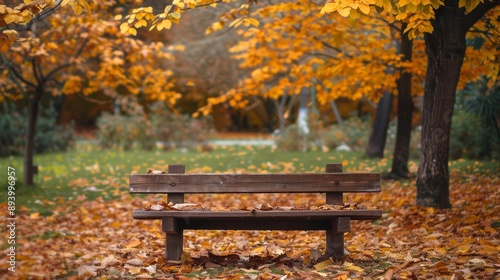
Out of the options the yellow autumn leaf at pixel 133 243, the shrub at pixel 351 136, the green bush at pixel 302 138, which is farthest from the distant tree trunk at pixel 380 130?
the yellow autumn leaf at pixel 133 243

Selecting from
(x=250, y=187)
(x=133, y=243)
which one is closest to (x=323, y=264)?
(x=250, y=187)

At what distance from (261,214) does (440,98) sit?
391 centimetres

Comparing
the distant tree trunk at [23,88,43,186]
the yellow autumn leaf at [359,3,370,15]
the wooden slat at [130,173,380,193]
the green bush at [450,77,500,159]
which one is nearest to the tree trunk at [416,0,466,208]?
the yellow autumn leaf at [359,3,370,15]

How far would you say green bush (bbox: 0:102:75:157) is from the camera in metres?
20.7

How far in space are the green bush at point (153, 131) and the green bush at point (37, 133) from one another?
1464 mm

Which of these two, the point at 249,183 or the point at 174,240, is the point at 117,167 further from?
the point at 249,183

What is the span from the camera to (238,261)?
610cm

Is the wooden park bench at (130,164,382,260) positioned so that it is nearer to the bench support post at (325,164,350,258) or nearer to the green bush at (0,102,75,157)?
the bench support post at (325,164,350,258)

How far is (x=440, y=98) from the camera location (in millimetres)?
8445

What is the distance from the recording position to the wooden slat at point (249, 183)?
5.97 metres

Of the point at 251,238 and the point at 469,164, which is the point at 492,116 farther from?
the point at 251,238

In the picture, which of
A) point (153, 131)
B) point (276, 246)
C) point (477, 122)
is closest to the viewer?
point (276, 246)

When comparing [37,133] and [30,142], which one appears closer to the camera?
[30,142]

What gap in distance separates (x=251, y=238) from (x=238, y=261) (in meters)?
1.97
